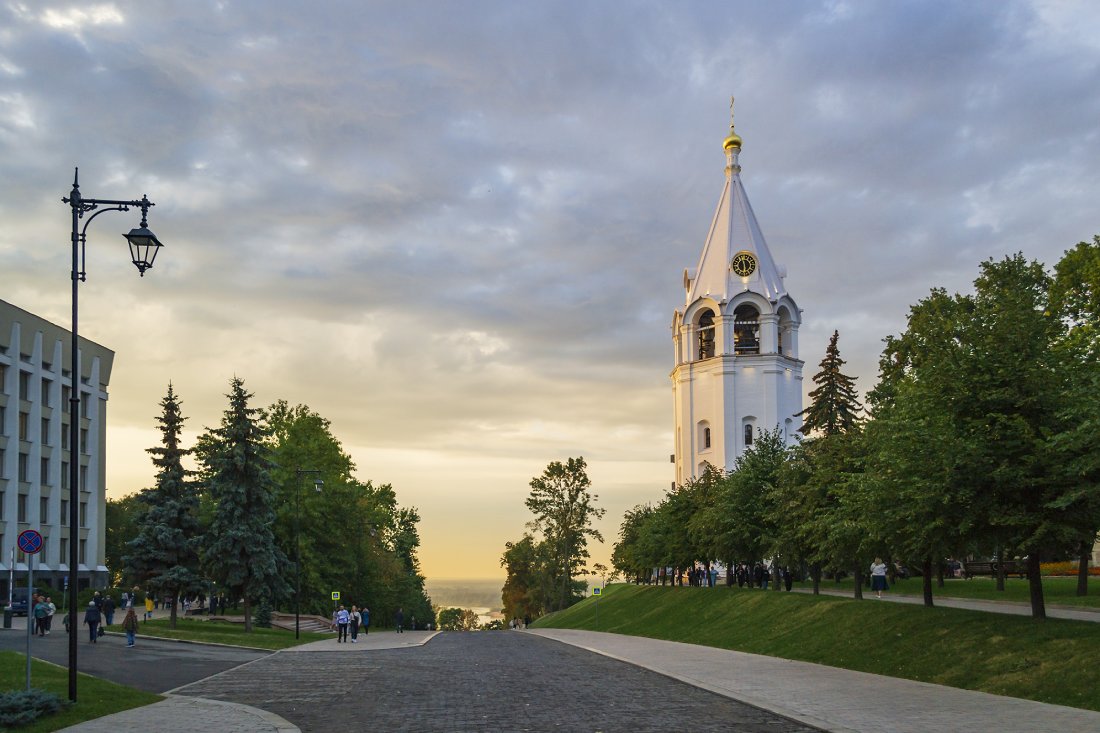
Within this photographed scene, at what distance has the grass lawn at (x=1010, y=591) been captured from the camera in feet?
101

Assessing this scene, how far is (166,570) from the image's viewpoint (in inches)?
1919

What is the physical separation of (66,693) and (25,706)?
3978mm

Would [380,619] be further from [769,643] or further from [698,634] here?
[769,643]

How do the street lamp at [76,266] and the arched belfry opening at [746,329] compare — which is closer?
the street lamp at [76,266]

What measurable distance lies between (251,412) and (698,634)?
76.7 feet

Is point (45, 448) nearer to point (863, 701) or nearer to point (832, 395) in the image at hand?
point (832, 395)

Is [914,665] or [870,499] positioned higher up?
[870,499]

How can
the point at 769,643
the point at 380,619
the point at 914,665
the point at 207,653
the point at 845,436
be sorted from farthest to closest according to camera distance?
the point at 380,619, the point at 845,436, the point at 207,653, the point at 769,643, the point at 914,665

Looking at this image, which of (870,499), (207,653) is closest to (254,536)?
(207,653)

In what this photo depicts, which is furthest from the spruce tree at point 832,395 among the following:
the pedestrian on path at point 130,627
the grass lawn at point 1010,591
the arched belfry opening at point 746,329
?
the arched belfry opening at point 746,329

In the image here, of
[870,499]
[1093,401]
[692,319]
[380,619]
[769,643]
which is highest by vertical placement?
[692,319]

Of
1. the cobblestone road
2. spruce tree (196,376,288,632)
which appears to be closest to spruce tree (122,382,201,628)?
spruce tree (196,376,288,632)

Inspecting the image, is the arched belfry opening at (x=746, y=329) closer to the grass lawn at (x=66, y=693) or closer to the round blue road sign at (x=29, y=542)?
the grass lawn at (x=66, y=693)

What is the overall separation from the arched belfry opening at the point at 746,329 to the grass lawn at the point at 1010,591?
150 ft
